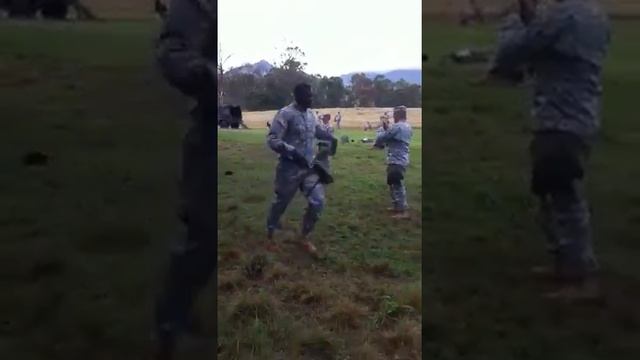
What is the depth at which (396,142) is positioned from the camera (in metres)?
3.32

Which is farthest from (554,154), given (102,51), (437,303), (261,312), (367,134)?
(102,51)

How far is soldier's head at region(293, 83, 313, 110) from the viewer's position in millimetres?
3135

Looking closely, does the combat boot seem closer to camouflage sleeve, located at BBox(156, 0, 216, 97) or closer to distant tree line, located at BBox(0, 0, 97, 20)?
camouflage sleeve, located at BBox(156, 0, 216, 97)

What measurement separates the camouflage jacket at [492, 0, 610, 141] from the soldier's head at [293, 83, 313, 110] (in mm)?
910

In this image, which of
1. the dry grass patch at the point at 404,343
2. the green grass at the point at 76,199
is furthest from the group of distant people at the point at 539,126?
the dry grass patch at the point at 404,343

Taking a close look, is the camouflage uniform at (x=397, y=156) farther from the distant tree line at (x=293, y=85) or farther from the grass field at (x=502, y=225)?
the grass field at (x=502, y=225)

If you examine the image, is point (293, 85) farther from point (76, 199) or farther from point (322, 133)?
point (76, 199)

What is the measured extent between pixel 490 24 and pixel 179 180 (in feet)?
3.84

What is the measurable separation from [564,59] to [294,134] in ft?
3.87

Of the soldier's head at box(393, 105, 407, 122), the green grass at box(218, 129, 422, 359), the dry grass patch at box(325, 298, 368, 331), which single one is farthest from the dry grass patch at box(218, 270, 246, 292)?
the soldier's head at box(393, 105, 407, 122)

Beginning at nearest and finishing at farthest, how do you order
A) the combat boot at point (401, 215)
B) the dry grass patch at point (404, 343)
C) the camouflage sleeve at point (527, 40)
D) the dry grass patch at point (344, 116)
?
1. the camouflage sleeve at point (527, 40)
2. the dry grass patch at point (404, 343)
3. the dry grass patch at point (344, 116)
4. the combat boot at point (401, 215)

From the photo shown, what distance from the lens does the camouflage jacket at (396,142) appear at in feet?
10.7

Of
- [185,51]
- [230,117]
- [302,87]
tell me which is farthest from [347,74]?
[185,51]

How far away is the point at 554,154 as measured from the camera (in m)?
2.48
